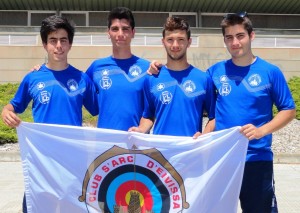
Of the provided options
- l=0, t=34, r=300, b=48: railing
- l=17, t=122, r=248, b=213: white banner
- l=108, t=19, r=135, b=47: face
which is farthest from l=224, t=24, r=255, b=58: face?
l=0, t=34, r=300, b=48: railing

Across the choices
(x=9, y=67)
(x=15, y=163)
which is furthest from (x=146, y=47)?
(x=15, y=163)

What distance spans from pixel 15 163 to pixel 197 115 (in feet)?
27.1

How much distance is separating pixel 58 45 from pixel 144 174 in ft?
4.60

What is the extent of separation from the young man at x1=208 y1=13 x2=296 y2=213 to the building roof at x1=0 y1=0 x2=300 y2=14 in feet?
59.4

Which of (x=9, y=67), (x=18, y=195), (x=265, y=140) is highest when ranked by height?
(x=9, y=67)

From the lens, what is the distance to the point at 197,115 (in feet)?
13.8

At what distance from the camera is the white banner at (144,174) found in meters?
3.99

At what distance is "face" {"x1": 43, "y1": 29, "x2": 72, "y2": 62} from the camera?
427 cm

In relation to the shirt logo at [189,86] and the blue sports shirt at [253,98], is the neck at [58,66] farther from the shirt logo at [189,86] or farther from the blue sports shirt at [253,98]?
the blue sports shirt at [253,98]

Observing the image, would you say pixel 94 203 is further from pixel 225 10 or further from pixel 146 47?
pixel 225 10

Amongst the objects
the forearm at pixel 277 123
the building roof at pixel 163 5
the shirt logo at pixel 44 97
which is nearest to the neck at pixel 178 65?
the forearm at pixel 277 123

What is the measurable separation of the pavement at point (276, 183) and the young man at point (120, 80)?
2.91 meters

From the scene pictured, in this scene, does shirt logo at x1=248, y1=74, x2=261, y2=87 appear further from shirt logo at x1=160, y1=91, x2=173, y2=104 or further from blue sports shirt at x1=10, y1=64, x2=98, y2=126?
blue sports shirt at x1=10, y1=64, x2=98, y2=126

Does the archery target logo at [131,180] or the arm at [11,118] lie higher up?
the arm at [11,118]
